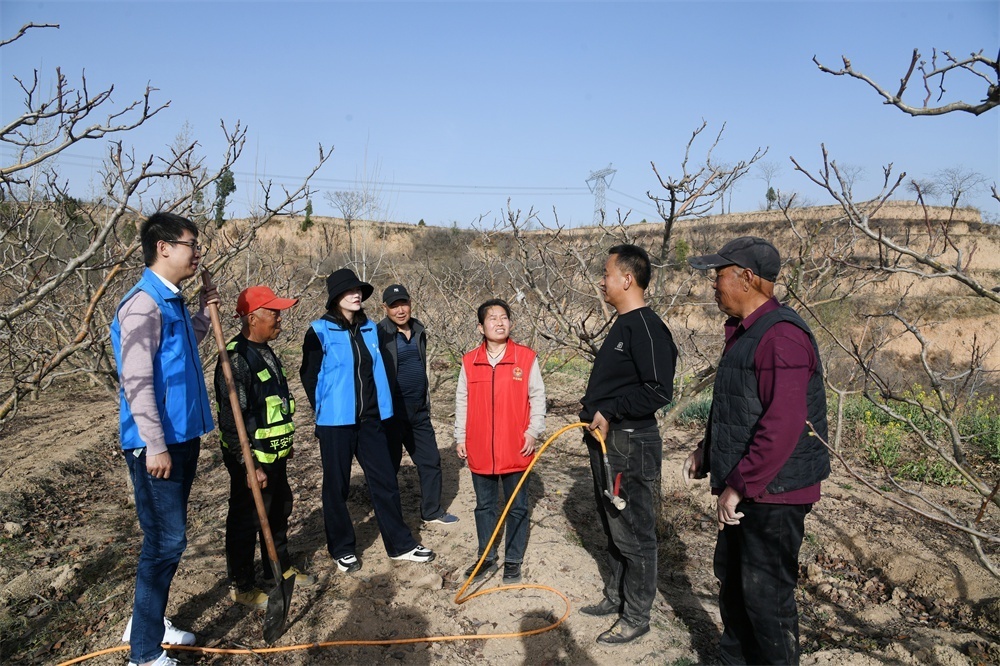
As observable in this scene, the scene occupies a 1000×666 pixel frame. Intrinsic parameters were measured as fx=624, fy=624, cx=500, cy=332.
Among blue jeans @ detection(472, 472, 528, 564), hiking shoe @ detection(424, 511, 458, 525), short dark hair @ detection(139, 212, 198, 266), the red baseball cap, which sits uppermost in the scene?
short dark hair @ detection(139, 212, 198, 266)

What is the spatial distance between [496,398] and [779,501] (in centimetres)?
161

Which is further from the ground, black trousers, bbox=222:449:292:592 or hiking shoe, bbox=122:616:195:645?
black trousers, bbox=222:449:292:592

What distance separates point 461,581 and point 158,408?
83.1 inches

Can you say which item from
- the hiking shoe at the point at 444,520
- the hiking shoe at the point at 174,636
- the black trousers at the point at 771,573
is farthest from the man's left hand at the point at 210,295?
the black trousers at the point at 771,573

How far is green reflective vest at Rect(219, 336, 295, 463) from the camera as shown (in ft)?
11.1

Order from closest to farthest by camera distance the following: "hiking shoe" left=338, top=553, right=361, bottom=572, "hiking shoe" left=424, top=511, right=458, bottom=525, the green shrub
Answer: "hiking shoe" left=338, top=553, right=361, bottom=572
"hiking shoe" left=424, top=511, right=458, bottom=525
the green shrub

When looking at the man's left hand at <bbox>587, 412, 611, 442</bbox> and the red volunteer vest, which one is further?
the red volunteer vest

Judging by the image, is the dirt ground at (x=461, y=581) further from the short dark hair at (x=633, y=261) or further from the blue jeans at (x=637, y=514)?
the short dark hair at (x=633, y=261)

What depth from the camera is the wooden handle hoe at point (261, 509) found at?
311 centimetres

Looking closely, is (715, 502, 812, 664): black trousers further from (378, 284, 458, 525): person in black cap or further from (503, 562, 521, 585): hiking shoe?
(378, 284, 458, 525): person in black cap

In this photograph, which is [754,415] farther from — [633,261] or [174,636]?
[174,636]

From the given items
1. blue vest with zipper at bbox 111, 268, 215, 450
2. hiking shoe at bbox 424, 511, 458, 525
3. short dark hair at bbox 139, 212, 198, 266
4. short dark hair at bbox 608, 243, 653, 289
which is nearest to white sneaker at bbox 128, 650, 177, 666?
blue vest with zipper at bbox 111, 268, 215, 450

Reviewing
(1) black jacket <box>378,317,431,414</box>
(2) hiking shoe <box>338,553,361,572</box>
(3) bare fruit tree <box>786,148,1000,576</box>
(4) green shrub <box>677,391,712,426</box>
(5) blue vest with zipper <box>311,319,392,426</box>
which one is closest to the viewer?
(3) bare fruit tree <box>786,148,1000,576</box>

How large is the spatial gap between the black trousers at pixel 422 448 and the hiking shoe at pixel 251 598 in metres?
1.47
